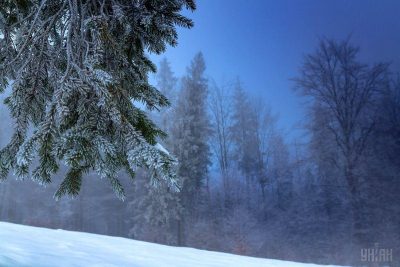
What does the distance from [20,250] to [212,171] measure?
77.8ft

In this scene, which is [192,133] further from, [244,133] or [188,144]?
[244,133]

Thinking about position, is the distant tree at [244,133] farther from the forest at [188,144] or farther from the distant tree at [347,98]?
the distant tree at [347,98]

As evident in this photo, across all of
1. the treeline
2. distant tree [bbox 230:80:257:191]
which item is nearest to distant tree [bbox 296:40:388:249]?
the treeline

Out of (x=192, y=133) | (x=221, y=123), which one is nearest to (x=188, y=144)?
(x=192, y=133)

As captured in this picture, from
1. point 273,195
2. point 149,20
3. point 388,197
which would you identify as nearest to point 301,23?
point 273,195

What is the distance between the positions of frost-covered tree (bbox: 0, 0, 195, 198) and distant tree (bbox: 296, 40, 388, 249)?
1707cm

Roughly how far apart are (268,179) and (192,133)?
735 centimetres

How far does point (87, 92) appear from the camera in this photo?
233 centimetres

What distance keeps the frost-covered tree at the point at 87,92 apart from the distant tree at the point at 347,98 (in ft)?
56.0

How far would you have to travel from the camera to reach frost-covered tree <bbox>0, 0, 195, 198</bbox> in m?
2.08

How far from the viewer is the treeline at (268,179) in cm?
1859

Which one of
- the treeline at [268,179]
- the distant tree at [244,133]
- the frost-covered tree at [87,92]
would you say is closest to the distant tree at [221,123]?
the treeline at [268,179]

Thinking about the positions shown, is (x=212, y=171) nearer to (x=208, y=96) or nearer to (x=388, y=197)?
(x=208, y=96)

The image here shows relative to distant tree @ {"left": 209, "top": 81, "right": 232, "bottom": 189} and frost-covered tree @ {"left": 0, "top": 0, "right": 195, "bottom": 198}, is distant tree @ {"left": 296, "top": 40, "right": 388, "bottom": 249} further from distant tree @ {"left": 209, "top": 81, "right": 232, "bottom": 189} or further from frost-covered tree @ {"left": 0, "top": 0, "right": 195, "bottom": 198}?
frost-covered tree @ {"left": 0, "top": 0, "right": 195, "bottom": 198}
